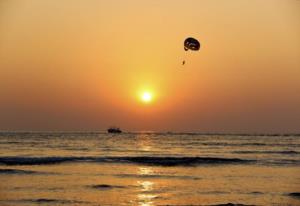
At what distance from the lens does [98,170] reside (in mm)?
29219

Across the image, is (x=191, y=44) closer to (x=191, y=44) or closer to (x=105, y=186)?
(x=191, y=44)

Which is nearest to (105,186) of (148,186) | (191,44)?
(148,186)

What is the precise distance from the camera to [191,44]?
2548cm

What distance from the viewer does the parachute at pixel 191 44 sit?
991 inches

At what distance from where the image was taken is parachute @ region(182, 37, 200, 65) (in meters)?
25.2

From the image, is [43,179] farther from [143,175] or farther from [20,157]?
[20,157]

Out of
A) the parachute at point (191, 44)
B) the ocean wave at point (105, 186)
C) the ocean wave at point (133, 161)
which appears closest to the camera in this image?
the ocean wave at point (105, 186)

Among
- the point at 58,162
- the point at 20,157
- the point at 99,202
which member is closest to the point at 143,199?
the point at 99,202

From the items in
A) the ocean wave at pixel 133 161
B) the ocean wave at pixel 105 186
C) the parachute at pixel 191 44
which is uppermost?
the parachute at pixel 191 44

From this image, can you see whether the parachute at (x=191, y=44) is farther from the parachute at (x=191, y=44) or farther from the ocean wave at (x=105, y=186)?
the ocean wave at (x=105, y=186)

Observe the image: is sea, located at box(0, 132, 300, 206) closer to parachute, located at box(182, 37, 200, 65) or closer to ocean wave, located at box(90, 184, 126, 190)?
ocean wave, located at box(90, 184, 126, 190)

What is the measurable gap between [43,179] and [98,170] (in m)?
5.30

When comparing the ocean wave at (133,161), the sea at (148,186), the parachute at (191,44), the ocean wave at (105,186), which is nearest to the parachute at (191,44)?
the parachute at (191,44)

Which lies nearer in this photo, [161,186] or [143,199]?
[143,199]
